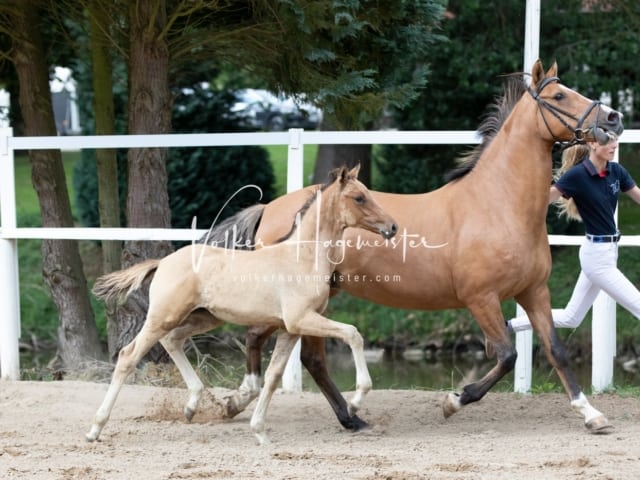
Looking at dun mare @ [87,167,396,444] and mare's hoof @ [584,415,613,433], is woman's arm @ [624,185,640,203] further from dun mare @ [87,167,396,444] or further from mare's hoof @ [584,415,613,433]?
dun mare @ [87,167,396,444]

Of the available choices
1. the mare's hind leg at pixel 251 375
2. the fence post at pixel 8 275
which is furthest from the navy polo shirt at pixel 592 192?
the fence post at pixel 8 275

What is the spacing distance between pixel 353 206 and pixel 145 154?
137 inches

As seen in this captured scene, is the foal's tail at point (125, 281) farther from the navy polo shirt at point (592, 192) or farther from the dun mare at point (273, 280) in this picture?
the navy polo shirt at point (592, 192)

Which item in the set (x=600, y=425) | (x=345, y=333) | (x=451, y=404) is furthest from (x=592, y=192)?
(x=345, y=333)

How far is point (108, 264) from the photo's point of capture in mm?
9961

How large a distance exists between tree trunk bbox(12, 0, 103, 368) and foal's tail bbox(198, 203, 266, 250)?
10.8ft

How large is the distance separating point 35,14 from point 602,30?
8.84 m

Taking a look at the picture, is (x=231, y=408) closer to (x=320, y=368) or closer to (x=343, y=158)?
(x=320, y=368)

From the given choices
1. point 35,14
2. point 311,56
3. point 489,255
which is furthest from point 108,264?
point 489,255

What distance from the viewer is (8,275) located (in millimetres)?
7992

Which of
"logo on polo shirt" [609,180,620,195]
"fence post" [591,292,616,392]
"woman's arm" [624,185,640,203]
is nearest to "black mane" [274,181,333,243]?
"logo on polo shirt" [609,180,620,195]

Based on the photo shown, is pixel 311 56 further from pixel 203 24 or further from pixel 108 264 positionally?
pixel 108 264

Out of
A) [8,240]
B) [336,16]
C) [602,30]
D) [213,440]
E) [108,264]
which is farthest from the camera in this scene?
[602,30]

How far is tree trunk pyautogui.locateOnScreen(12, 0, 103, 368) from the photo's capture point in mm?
9430
